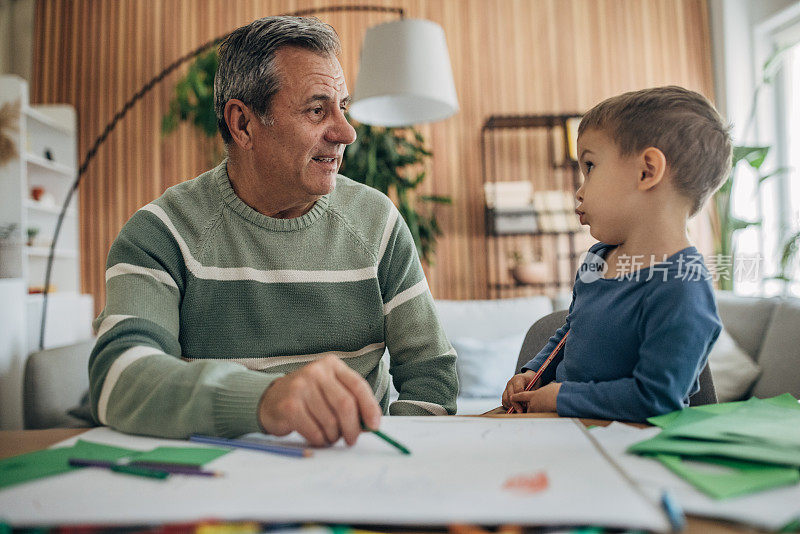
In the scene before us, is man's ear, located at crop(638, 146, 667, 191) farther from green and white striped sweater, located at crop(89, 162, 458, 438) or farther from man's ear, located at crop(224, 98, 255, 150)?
man's ear, located at crop(224, 98, 255, 150)

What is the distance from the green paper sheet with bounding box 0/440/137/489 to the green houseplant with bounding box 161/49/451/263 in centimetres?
313

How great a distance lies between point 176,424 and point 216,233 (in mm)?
520

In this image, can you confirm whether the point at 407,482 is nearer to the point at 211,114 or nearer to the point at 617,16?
the point at 211,114

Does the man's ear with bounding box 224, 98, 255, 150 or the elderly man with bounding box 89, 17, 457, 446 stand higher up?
the man's ear with bounding box 224, 98, 255, 150

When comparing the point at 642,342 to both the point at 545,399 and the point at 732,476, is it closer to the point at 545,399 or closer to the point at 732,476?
the point at 545,399

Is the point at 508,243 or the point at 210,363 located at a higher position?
the point at 508,243

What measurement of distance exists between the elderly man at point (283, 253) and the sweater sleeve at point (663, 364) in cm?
35

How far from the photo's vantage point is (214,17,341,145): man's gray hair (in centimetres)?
114

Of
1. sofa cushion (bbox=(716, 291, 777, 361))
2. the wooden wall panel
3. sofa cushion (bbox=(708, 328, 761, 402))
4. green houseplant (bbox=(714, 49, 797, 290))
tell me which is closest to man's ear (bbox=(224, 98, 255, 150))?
sofa cushion (bbox=(708, 328, 761, 402))

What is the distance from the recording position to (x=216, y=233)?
1.12 metres

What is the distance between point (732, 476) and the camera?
49cm

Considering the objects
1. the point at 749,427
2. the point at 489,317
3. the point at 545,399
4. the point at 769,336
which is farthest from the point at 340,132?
the point at 769,336

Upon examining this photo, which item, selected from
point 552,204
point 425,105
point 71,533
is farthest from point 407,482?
point 552,204

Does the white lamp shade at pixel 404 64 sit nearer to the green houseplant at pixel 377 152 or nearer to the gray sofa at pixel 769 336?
the green houseplant at pixel 377 152
